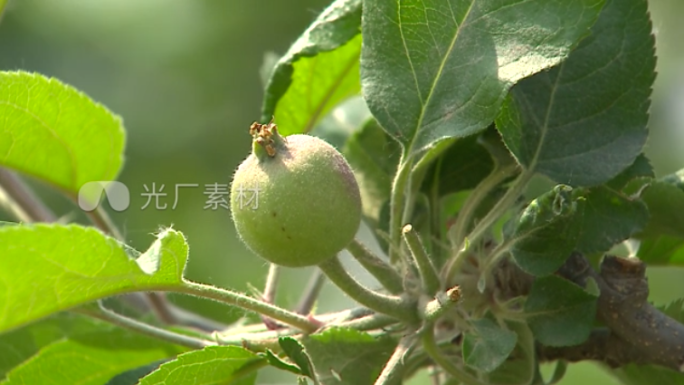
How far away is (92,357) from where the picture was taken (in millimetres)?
1610

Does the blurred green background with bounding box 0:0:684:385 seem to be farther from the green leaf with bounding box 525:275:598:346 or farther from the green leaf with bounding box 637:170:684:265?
the green leaf with bounding box 525:275:598:346

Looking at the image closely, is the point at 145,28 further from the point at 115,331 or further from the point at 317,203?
the point at 317,203

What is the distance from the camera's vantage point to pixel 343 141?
6.51 ft

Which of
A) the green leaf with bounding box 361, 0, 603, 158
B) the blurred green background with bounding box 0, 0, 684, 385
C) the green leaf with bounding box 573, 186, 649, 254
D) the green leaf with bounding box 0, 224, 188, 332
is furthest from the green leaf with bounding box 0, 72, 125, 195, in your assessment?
the blurred green background with bounding box 0, 0, 684, 385

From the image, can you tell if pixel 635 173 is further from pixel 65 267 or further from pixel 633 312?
pixel 65 267

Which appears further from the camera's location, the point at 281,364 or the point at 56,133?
the point at 56,133

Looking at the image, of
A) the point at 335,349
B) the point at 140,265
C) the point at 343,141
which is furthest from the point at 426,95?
the point at 343,141

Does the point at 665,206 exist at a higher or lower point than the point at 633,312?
higher

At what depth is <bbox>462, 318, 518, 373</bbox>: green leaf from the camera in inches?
46.9

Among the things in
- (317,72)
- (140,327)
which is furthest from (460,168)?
(140,327)

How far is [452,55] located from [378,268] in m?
0.33

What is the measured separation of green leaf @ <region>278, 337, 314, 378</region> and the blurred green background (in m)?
3.03

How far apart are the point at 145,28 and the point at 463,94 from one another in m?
3.93

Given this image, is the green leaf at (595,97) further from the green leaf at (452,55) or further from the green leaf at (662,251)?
the green leaf at (662,251)
